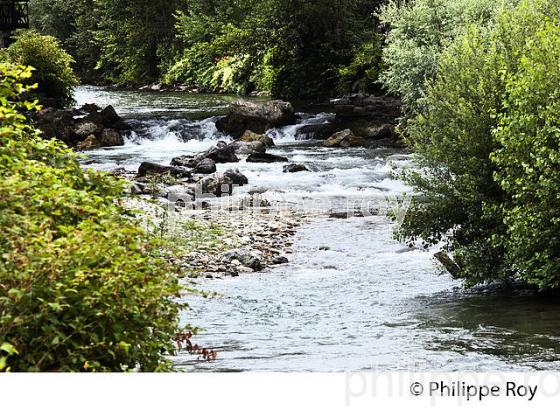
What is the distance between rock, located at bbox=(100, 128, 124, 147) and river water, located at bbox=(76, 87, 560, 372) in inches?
380

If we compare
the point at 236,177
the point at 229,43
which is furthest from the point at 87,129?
the point at 229,43

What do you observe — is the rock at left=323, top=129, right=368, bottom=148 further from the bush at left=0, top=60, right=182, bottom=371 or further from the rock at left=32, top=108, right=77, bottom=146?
the bush at left=0, top=60, right=182, bottom=371

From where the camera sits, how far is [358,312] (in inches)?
430

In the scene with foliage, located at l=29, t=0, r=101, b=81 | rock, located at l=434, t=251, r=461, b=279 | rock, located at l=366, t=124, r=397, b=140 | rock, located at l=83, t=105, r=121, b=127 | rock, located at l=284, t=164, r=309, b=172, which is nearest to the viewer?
rock, located at l=434, t=251, r=461, b=279

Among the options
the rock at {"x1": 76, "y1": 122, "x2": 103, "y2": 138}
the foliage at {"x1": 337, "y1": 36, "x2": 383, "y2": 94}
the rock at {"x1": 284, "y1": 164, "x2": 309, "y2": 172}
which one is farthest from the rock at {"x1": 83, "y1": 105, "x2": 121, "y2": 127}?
the foliage at {"x1": 337, "y1": 36, "x2": 383, "y2": 94}

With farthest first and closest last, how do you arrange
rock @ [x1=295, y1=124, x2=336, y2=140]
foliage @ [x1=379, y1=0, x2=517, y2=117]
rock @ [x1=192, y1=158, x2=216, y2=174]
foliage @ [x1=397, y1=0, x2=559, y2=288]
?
rock @ [x1=295, y1=124, x2=336, y2=140]
foliage @ [x1=379, y1=0, x2=517, y2=117]
rock @ [x1=192, y1=158, x2=216, y2=174]
foliage @ [x1=397, y1=0, x2=559, y2=288]

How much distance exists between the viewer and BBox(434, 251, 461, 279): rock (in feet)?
42.1

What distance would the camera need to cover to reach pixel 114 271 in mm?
4652

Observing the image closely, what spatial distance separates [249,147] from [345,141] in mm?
3441

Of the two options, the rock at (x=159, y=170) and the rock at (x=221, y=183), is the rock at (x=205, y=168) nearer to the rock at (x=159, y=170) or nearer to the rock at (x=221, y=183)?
the rock at (x=159, y=170)

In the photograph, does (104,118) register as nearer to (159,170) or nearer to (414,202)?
(159,170)

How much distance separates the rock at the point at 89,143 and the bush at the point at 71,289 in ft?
75.0

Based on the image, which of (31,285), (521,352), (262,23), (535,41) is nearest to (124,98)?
A: (262,23)
